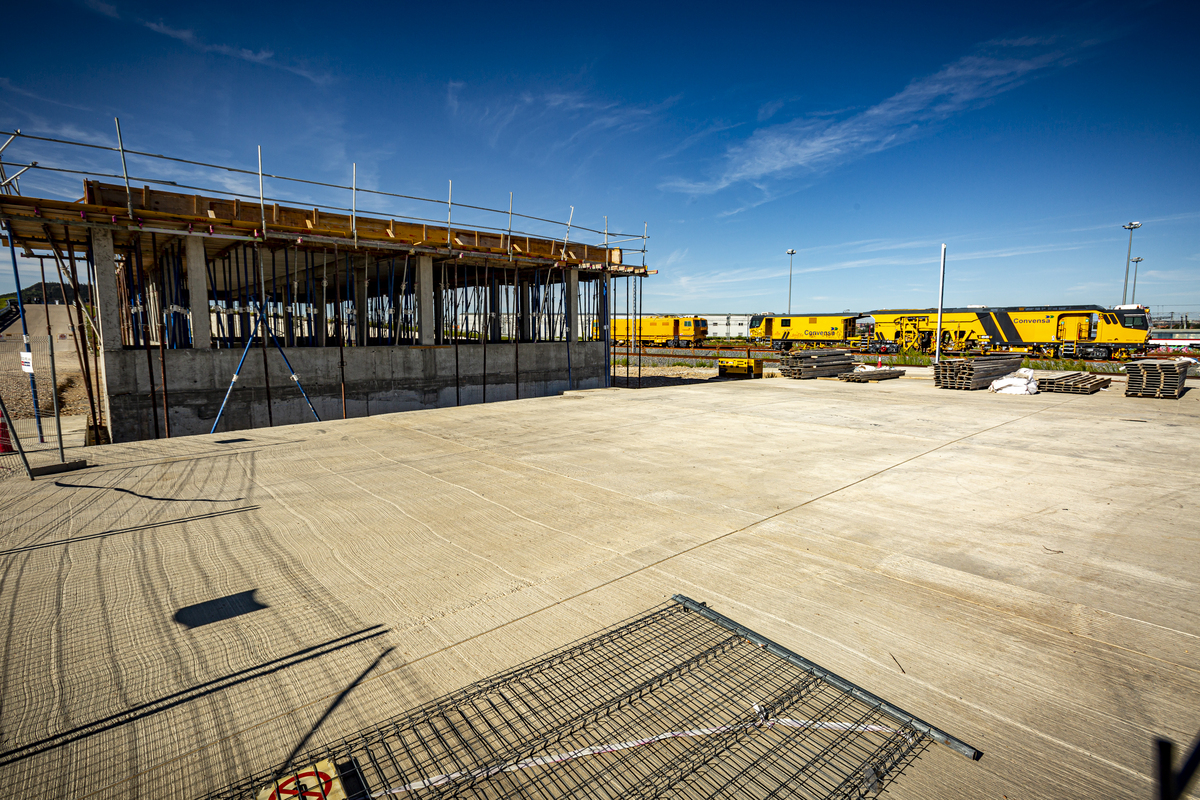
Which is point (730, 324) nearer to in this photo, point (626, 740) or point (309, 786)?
point (626, 740)

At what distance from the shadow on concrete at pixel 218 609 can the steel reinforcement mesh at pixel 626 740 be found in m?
1.91

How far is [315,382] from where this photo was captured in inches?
580

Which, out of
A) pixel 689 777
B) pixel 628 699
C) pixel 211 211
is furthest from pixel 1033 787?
pixel 211 211

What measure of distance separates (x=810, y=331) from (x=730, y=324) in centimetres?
2086

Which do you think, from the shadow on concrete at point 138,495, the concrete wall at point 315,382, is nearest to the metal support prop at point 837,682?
the shadow on concrete at point 138,495

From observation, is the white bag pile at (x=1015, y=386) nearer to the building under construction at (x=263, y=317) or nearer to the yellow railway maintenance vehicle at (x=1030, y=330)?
the building under construction at (x=263, y=317)

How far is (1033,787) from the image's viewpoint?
2.60 meters

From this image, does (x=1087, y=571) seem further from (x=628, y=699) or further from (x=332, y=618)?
(x=332, y=618)

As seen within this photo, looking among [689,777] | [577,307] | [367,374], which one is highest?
[577,307]

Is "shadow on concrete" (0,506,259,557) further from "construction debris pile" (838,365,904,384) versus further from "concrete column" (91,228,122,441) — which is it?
"construction debris pile" (838,365,904,384)

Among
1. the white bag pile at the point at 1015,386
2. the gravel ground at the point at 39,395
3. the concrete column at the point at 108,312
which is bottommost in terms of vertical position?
the gravel ground at the point at 39,395

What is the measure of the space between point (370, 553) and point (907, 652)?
15.1 feet

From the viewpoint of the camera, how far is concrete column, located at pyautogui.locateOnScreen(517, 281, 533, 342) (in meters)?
20.7

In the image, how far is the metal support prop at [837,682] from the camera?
9.28 ft
